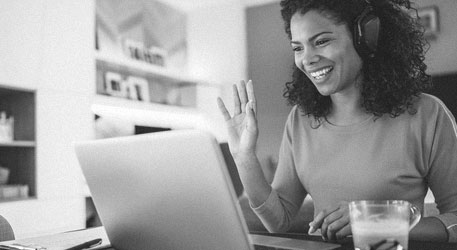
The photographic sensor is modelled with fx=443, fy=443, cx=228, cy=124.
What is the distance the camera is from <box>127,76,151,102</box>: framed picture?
12.8 ft

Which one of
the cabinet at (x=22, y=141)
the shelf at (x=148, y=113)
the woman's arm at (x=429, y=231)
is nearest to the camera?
the woman's arm at (x=429, y=231)

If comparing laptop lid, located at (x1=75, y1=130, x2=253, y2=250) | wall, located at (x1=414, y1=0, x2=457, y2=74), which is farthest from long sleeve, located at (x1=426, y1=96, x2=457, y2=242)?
wall, located at (x1=414, y1=0, x2=457, y2=74)

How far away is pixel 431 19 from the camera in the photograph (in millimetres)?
4004

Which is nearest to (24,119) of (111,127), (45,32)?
(45,32)

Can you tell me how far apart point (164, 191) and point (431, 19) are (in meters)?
3.96

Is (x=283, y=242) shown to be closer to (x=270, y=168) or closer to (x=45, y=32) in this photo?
(x=45, y=32)

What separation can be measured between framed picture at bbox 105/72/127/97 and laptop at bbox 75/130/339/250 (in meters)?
2.96

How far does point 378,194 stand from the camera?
3.86 ft

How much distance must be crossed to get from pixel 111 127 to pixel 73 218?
0.86 metres

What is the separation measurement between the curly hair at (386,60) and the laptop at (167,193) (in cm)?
54

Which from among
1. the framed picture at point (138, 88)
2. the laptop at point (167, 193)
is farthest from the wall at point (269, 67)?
the laptop at point (167, 193)

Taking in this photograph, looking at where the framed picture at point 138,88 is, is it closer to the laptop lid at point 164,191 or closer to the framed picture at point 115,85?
the framed picture at point 115,85

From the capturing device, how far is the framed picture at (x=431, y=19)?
399cm

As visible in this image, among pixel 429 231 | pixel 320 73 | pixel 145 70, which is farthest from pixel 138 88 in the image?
pixel 429 231
